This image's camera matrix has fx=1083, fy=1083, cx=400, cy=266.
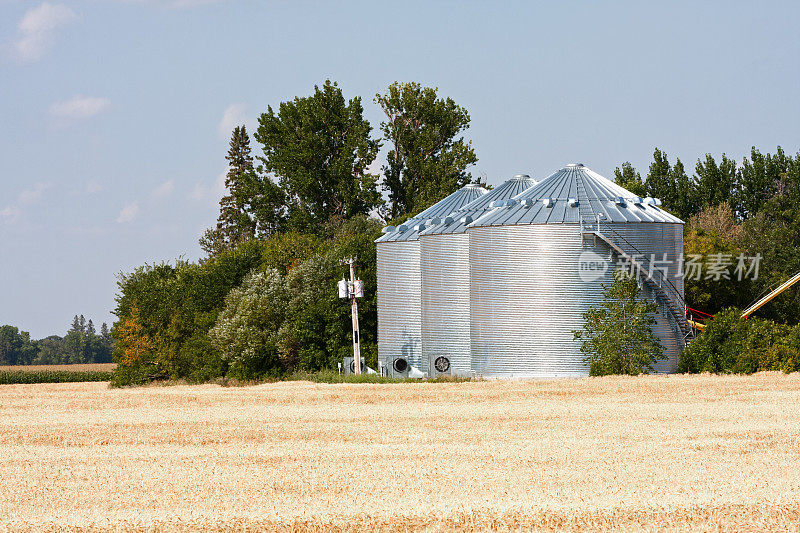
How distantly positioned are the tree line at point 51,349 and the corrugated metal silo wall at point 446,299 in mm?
121906

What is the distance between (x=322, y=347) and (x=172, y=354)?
40.0 ft

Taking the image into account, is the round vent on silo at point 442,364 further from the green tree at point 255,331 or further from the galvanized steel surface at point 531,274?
the green tree at point 255,331

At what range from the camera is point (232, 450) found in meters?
23.8

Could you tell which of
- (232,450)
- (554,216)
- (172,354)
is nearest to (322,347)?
(172,354)

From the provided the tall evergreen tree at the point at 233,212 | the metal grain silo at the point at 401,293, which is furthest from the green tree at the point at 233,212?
the metal grain silo at the point at 401,293

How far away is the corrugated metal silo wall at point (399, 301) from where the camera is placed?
53.5 m

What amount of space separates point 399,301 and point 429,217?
214 inches

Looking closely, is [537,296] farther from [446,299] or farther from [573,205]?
[446,299]

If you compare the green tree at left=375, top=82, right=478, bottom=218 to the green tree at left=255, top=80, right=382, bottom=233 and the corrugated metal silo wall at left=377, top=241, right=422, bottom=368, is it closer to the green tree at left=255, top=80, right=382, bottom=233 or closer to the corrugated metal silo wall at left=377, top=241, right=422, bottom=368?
the green tree at left=255, top=80, right=382, bottom=233

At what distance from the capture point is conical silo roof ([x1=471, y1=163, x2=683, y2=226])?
46.1 metres

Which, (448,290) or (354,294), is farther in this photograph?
(354,294)

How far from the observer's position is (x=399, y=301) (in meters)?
54.6

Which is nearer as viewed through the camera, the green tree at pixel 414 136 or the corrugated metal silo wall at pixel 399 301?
the corrugated metal silo wall at pixel 399 301

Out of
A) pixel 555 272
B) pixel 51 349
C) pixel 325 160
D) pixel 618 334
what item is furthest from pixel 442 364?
pixel 51 349
